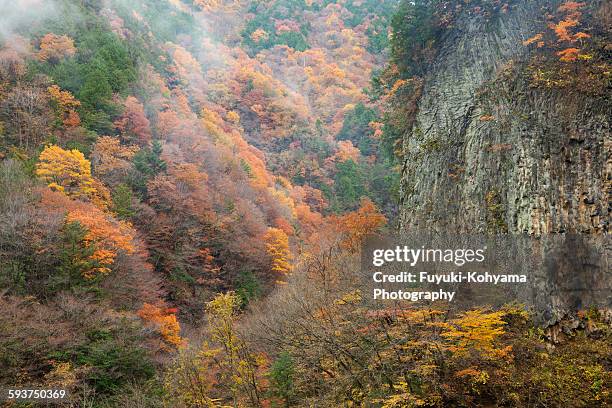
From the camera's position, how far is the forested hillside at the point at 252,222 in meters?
11.4

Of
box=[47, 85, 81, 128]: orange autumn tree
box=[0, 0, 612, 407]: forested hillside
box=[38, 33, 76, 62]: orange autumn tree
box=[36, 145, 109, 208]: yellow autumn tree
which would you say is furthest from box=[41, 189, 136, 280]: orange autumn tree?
box=[38, 33, 76, 62]: orange autumn tree

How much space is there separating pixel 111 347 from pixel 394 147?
51.8 ft

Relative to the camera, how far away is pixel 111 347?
1948 cm

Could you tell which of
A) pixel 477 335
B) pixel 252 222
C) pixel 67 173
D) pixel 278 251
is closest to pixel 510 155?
pixel 477 335

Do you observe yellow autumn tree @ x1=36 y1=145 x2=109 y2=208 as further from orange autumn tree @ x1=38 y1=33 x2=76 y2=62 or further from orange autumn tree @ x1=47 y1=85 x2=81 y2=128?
orange autumn tree @ x1=38 y1=33 x2=76 y2=62

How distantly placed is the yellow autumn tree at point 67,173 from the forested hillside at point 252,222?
0.15 meters

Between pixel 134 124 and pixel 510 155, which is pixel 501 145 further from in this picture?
pixel 134 124

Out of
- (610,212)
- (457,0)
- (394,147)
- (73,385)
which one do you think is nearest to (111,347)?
(73,385)

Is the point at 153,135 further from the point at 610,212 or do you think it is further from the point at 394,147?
the point at 610,212

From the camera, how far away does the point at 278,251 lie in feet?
129

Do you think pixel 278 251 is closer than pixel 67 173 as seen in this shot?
No

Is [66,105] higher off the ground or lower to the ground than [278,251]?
higher

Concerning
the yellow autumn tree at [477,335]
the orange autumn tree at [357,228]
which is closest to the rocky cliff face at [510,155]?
the yellow autumn tree at [477,335]

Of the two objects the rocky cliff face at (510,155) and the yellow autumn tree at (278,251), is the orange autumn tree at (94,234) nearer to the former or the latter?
the yellow autumn tree at (278,251)
